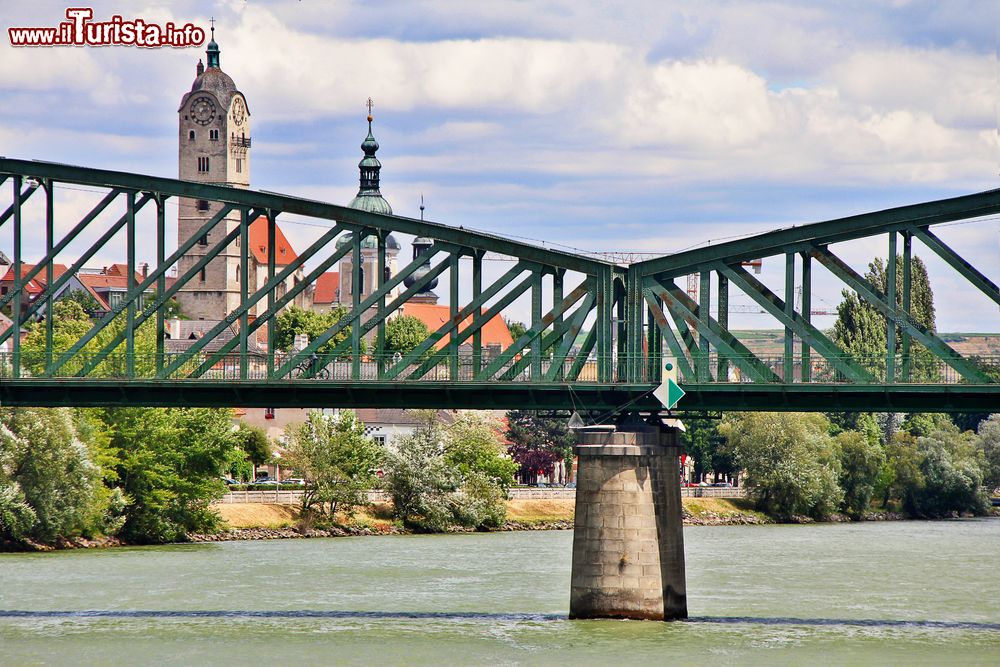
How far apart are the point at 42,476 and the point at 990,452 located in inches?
3037

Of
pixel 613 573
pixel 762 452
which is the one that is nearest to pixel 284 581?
pixel 613 573

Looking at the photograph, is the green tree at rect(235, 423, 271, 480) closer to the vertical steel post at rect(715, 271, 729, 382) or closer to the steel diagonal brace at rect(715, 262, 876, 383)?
the vertical steel post at rect(715, 271, 729, 382)

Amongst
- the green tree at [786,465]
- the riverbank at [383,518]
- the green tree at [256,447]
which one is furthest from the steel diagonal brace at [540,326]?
the green tree at [256,447]

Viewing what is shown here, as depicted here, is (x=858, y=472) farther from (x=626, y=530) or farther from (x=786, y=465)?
(x=626, y=530)

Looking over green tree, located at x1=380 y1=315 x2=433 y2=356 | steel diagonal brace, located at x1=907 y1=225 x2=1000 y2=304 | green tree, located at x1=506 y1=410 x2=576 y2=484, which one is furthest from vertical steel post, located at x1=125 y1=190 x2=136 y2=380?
green tree, located at x1=380 y1=315 x2=433 y2=356

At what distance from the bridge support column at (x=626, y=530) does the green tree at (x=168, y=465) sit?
120 ft

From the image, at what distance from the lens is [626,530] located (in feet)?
147

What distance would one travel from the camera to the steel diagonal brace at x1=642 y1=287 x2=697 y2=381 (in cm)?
4781

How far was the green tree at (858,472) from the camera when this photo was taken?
10762 centimetres

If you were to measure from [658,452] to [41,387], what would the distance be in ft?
58.1

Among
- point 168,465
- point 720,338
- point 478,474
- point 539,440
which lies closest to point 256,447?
point 478,474

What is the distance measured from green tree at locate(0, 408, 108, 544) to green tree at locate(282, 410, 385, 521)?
1830cm

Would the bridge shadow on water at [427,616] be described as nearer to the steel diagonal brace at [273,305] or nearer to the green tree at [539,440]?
the steel diagonal brace at [273,305]

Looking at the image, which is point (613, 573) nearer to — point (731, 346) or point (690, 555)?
point (731, 346)
